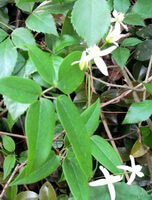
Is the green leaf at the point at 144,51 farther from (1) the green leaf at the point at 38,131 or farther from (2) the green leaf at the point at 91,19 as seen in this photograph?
(1) the green leaf at the point at 38,131

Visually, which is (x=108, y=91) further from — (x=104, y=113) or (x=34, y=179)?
(x=34, y=179)

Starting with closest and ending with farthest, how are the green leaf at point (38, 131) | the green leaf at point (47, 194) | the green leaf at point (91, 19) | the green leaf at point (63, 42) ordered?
the green leaf at point (38, 131), the green leaf at point (91, 19), the green leaf at point (63, 42), the green leaf at point (47, 194)

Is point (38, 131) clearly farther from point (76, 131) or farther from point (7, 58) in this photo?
point (7, 58)

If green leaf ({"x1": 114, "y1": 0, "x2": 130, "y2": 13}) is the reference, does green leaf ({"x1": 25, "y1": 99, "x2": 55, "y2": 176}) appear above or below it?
below

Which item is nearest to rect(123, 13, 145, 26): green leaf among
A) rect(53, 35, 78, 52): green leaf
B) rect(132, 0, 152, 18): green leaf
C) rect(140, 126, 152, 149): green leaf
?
rect(132, 0, 152, 18): green leaf

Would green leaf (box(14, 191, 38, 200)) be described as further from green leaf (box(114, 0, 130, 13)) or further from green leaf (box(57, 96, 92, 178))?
green leaf (box(114, 0, 130, 13))

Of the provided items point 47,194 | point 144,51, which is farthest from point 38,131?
point 144,51

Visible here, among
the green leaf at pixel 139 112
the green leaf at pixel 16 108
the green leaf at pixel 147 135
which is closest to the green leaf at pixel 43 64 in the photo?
the green leaf at pixel 16 108
